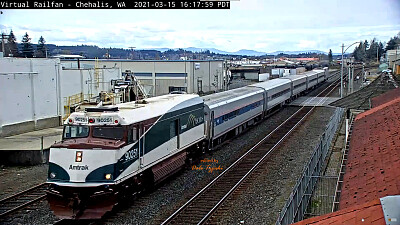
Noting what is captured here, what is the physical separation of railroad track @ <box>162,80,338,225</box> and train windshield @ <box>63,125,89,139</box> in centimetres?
348

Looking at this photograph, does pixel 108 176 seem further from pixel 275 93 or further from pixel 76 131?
pixel 275 93

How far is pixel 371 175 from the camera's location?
733 centimetres

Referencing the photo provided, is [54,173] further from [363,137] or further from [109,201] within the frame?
[363,137]

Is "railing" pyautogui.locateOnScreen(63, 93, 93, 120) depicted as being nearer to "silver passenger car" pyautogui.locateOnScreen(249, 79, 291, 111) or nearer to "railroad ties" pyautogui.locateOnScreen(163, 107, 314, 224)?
"railroad ties" pyautogui.locateOnScreen(163, 107, 314, 224)

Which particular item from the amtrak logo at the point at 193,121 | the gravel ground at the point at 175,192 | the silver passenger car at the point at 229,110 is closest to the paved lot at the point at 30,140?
the amtrak logo at the point at 193,121

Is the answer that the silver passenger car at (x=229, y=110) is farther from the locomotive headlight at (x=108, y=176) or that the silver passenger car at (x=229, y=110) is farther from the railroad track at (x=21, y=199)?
the locomotive headlight at (x=108, y=176)

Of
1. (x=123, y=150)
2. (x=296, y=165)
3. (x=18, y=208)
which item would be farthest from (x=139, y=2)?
(x=296, y=165)

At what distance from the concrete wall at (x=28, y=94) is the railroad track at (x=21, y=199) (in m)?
9.60

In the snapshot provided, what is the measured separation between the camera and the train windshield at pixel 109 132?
12.4 meters

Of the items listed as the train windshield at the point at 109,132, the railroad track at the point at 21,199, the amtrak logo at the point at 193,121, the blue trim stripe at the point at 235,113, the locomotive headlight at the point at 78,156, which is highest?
the train windshield at the point at 109,132

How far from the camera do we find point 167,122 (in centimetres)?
1548

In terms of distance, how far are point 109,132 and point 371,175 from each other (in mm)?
7589

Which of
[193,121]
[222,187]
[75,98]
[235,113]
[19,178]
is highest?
[75,98]

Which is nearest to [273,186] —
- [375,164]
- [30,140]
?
[375,164]
